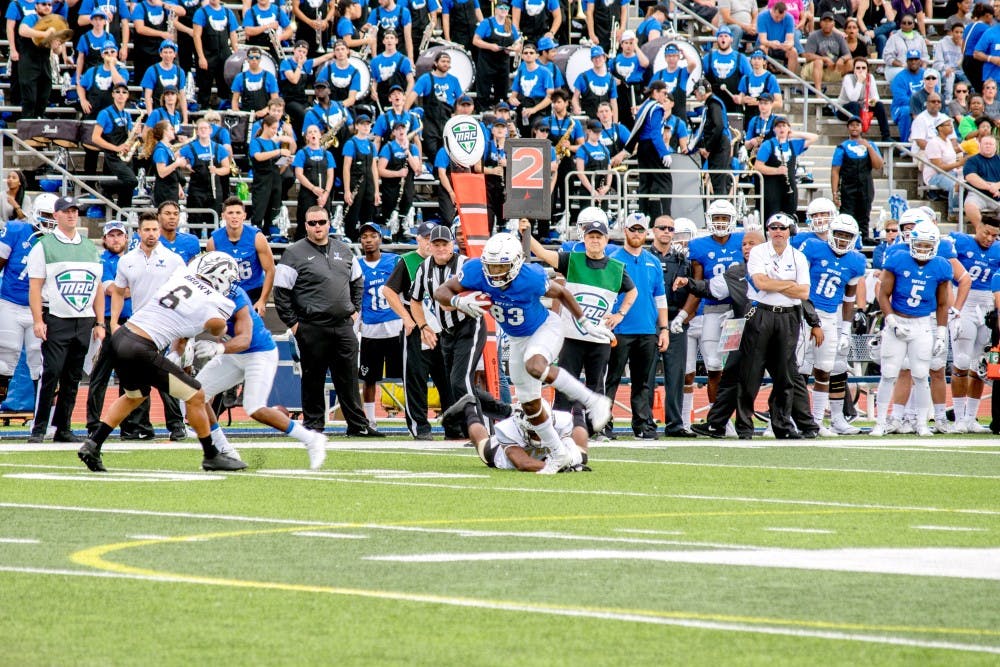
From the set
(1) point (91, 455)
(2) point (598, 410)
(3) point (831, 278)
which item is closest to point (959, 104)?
(3) point (831, 278)

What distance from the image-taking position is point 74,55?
23422 mm

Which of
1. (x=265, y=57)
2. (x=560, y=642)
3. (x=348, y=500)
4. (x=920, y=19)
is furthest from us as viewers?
(x=920, y=19)

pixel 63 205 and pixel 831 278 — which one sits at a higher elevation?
pixel 63 205

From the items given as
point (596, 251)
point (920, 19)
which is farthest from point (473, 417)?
point (920, 19)

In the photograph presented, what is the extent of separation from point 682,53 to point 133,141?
7587mm

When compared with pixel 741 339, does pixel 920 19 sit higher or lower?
higher

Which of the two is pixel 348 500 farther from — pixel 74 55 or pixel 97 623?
pixel 74 55

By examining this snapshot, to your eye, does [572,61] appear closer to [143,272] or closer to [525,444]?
[143,272]

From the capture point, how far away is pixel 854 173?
23281 millimetres

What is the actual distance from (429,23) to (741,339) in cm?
966

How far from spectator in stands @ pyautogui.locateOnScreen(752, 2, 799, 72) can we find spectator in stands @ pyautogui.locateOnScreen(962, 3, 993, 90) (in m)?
2.76

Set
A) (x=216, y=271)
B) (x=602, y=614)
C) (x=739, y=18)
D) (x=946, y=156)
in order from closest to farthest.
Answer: (x=602, y=614) → (x=216, y=271) → (x=946, y=156) → (x=739, y=18)

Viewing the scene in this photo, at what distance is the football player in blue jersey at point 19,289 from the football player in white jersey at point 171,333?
399cm

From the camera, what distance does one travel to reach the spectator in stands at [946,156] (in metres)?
25.4
